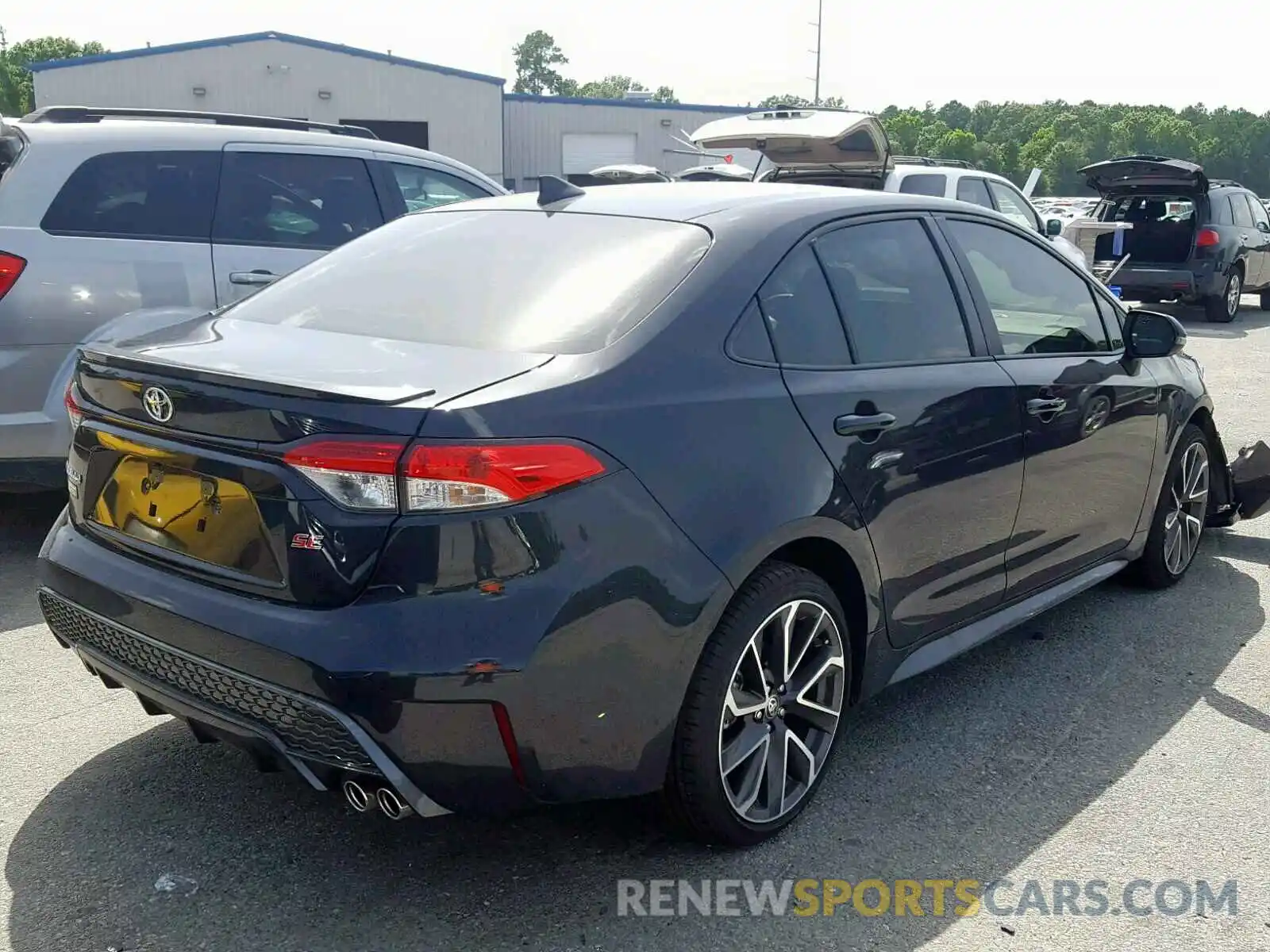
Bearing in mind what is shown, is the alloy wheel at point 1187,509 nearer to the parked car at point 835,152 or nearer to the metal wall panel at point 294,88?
the parked car at point 835,152

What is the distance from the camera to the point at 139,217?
5.28 m

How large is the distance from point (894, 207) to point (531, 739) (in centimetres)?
207

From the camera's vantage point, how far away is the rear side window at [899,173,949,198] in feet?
34.4

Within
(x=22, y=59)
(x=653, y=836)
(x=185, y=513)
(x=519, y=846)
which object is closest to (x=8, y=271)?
(x=185, y=513)

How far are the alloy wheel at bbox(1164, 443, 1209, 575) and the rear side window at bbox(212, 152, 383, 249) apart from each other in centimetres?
400

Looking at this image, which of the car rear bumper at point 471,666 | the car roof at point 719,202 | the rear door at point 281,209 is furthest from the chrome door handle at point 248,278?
the car rear bumper at point 471,666

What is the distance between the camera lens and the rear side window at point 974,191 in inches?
432

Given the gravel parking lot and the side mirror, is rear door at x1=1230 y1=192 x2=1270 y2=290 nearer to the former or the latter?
the side mirror

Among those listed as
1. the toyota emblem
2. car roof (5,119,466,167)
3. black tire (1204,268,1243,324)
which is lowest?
black tire (1204,268,1243,324)

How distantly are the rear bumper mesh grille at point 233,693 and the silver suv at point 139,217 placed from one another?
240cm

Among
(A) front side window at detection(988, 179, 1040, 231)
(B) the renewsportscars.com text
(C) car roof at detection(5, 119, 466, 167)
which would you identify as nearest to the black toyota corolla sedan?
(B) the renewsportscars.com text

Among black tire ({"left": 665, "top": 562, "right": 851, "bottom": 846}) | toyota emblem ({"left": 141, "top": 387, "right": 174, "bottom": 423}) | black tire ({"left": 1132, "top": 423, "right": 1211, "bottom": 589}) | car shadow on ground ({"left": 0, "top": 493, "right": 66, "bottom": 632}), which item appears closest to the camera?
toyota emblem ({"left": 141, "top": 387, "right": 174, "bottom": 423})

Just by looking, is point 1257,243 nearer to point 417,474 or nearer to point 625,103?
point 417,474

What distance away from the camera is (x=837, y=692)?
10.5 ft
